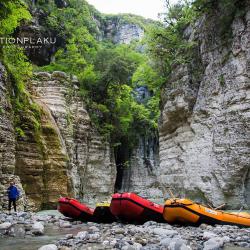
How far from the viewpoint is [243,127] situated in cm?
1219

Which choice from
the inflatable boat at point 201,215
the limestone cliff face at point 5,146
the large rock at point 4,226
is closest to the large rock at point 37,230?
the large rock at point 4,226

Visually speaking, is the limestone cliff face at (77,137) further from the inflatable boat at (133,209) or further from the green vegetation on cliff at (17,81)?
the inflatable boat at (133,209)

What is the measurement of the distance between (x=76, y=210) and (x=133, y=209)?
8.63 feet

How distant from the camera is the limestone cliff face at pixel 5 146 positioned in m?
12.7

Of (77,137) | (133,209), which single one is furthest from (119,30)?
(133,209)

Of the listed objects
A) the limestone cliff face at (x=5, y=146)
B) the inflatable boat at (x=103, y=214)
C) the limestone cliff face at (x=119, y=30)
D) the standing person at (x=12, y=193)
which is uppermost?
the limestone cliff face at (x=119, y=30)

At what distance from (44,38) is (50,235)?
26.2 metres

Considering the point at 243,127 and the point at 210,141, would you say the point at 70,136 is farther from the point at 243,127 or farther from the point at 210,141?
the point at 243,127

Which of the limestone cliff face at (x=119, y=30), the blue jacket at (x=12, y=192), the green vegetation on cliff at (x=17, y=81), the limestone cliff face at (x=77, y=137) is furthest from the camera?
the limestone cliff face at (x=119, y=30)

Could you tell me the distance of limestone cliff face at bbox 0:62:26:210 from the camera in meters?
12.7

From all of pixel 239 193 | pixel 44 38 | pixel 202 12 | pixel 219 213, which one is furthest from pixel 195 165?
pixel 44 38

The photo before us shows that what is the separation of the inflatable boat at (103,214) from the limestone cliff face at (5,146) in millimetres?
4120

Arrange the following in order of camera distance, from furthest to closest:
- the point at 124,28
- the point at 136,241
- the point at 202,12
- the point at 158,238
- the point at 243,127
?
the point at 124,28 < the point at 202,12 < the point at 243,127 < the point at 158,238 < the point at 136,241

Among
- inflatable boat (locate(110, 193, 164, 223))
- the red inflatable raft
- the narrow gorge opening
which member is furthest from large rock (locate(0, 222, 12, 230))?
the narrow gorge opening
